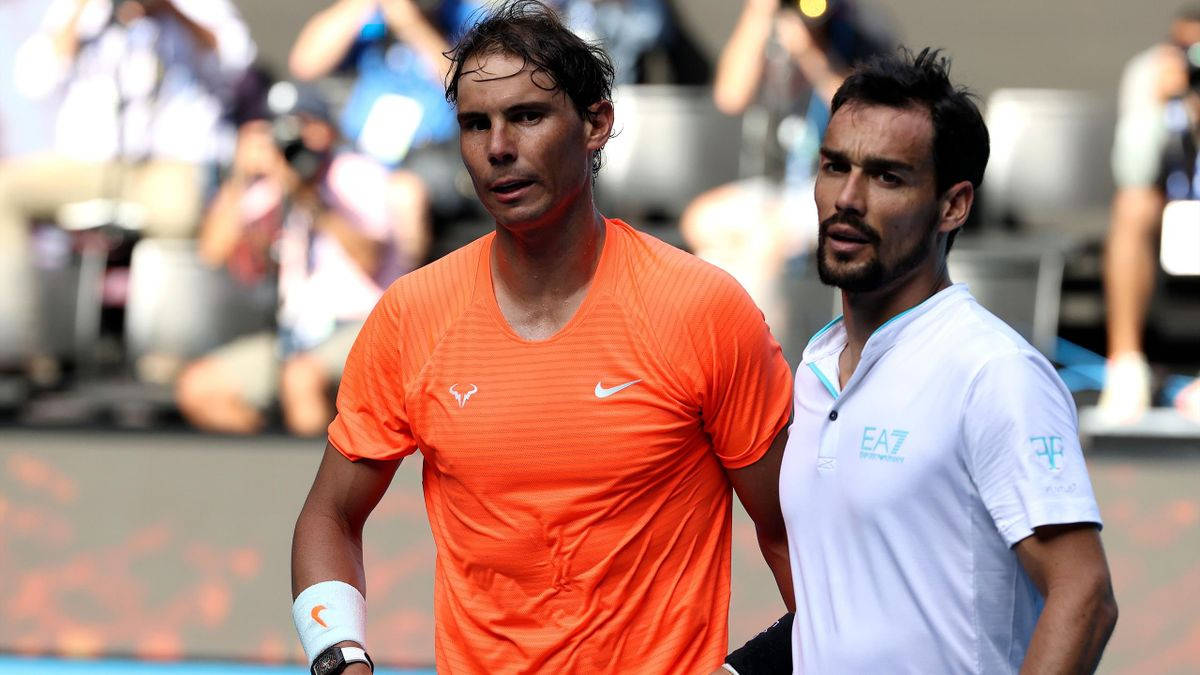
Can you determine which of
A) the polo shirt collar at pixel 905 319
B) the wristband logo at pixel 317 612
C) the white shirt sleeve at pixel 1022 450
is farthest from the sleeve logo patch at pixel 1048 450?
the wristband logo at pixel 317 612

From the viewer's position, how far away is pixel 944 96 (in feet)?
6.17

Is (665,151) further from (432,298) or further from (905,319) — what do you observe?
(905,319)

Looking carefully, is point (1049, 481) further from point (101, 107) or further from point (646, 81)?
point (101, 107)

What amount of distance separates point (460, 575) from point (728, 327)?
1.72ft

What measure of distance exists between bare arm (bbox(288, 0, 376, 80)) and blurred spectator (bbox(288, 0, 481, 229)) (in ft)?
0.08

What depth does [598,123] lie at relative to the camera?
231 centimetres

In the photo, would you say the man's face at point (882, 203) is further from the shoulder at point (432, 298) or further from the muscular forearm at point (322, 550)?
the muscular forearm at point (322, 550)

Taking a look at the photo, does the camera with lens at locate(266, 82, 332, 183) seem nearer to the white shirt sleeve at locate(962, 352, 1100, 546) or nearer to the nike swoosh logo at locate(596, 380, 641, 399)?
the nike swoosh logo at locate(596, 380, 641, 399)

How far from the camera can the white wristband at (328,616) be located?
224 cm

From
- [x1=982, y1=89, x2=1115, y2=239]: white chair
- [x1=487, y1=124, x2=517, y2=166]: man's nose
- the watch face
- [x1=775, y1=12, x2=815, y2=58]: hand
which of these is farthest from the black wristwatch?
[x1=982, y1=89, x2=1115, y2=239]: white chair

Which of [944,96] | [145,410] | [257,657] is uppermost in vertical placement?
[944,96]

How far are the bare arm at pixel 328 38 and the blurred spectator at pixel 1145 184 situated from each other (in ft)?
8.88

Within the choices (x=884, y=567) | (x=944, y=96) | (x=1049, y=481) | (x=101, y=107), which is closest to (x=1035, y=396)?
(x=1049, y=481)

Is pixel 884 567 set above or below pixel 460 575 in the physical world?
above
